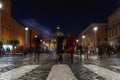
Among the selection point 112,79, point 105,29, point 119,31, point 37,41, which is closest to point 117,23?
point 119,31

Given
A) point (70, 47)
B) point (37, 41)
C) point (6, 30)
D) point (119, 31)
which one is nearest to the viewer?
point (70, 47)

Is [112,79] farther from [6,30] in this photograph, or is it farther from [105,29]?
[105,29]

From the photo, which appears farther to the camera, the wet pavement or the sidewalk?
the wet pavement

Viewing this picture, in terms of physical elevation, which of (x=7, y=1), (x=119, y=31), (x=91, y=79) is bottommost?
(x=91, y=79)

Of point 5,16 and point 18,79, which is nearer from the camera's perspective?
point 18,79

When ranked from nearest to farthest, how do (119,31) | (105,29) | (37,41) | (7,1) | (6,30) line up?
(37,41) < (119,31) < (6,30) < (7,1) < (105,29)

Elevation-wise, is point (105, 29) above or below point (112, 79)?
above

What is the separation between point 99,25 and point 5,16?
3996 cm

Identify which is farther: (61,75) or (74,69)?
(74,69)

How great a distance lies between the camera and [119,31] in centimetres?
7881

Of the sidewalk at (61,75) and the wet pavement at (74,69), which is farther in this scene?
the wet pavement at (74,69)

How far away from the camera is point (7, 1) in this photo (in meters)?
102

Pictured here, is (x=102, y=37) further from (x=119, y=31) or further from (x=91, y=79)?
(x=91, y=79)

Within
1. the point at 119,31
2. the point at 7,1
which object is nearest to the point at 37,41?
the point at 119,31
